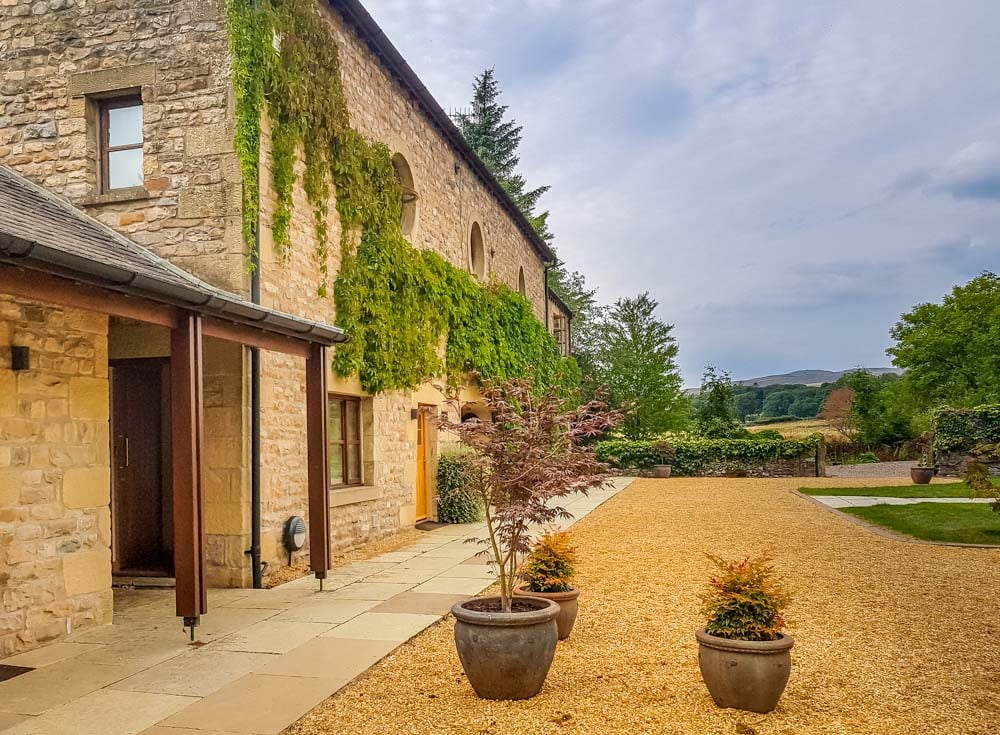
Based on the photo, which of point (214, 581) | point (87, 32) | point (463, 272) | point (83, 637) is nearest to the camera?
point (83, 637)

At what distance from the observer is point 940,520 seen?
1151cm

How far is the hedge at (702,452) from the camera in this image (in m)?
22.4

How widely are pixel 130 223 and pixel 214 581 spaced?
3.68 meters

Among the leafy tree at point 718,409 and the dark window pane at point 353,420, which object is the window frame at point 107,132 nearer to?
the dark window pane at point 353,420

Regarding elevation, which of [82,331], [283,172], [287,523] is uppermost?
[283,172]

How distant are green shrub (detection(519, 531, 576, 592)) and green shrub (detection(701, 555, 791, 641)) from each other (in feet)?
5.05

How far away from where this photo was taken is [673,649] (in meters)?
5.08

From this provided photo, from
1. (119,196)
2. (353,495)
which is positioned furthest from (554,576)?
(119,196)

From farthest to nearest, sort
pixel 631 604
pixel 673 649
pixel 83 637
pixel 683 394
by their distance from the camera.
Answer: pixel 683 394 < pixel 631 604 < pixel 83 637 < pixel 673 649

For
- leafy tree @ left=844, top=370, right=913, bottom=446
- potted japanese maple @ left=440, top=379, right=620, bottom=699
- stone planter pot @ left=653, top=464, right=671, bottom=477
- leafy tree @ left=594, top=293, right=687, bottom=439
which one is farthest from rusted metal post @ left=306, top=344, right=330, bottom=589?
leafy tree @ left=844, top=370, right=913, bottom=446

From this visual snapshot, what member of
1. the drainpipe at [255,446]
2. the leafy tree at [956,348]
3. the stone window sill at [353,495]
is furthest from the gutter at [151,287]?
the leafy tree at [956,348]

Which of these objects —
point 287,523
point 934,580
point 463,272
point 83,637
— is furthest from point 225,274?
point 934,580

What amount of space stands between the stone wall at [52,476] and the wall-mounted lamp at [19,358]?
0.04 meters

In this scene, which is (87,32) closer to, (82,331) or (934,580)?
(82,331)
